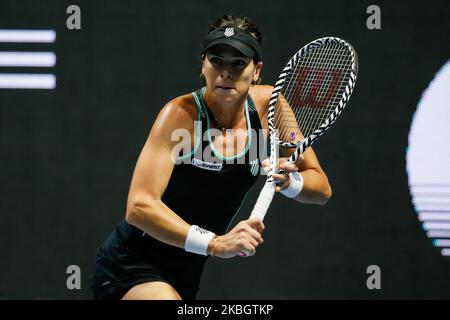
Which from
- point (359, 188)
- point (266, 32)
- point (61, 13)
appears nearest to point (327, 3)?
point (266, 32)

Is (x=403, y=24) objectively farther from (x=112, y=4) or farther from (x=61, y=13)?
(x=61, y=13)

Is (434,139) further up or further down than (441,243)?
further up

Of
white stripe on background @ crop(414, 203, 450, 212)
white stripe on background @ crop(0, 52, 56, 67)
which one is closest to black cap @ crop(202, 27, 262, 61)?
white stripe on background @ crop(0, 52, 56, 67)

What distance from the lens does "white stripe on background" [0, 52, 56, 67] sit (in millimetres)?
4680

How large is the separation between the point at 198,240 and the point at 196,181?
0.30 m

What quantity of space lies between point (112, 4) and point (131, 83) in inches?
18.0

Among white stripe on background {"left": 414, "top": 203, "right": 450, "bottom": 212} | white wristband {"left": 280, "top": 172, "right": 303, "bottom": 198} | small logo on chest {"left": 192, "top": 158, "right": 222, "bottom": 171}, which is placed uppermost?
white stripe on background {"left": 414, "top": 203, "right": 450, "bottom": 212}

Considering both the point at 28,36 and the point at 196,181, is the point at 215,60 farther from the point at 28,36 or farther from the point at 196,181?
the point at 28,36

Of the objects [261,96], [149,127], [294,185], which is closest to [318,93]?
[261,96]

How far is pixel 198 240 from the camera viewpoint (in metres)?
2.75

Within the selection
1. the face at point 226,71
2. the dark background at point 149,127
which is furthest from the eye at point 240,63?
the dark background at point 149,127

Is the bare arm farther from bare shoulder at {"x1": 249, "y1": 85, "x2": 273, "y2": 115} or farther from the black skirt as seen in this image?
bare shoulder at {"x1": 249, "y1": 85, "x2": 273, "y2": 115}

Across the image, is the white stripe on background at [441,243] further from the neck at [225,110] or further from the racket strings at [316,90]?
the neck at [225,110]

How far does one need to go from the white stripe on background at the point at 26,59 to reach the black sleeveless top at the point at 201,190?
1.84m
